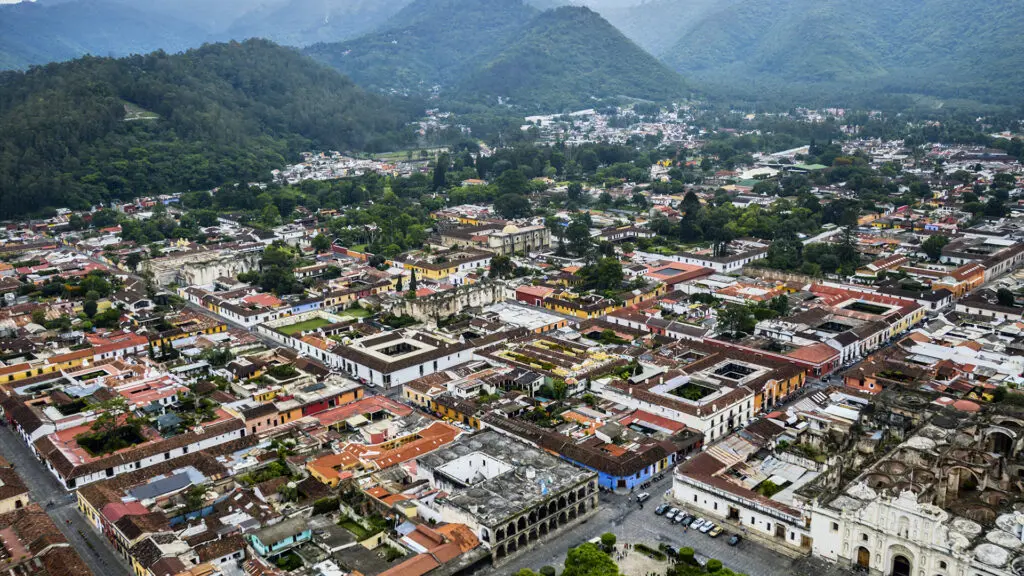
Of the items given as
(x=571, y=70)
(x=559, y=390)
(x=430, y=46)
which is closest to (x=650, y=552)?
(x=559, y=390)

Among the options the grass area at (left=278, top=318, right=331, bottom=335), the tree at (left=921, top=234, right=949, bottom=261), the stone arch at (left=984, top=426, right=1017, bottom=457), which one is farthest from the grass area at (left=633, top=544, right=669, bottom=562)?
the tree at (left=921, top=234, right=949, bottom=261)

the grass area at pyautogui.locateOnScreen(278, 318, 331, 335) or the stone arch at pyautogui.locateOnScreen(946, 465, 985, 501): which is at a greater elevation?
the grass area at pyautogui.locateOnScreen(278, 318, 331, 335)

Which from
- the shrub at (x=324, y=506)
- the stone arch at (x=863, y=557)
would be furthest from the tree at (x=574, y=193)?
the stone arch at (x=863, y=557)

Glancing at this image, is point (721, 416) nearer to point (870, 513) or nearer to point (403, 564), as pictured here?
point (870, 513)

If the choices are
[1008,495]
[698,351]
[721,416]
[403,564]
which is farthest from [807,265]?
[403,564]

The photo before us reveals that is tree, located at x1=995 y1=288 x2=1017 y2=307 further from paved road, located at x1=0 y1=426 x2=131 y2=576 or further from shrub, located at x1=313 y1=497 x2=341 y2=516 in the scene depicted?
→ paved road, located at x1=0 y1=426 x2=131 y2=576
